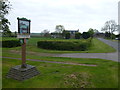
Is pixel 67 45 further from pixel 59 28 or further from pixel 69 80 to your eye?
pixel 59 28

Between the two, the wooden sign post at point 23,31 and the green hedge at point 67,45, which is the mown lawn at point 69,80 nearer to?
the wooden sign post at point 23,31

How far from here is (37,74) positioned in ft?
26.7

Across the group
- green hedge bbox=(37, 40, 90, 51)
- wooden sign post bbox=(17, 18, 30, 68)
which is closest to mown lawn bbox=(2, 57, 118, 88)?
wooden sign post bbox=(17, 18, 30, 68)

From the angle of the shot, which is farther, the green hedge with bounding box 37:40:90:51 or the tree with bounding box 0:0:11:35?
the green hedge with bounding box 37:40:90:51

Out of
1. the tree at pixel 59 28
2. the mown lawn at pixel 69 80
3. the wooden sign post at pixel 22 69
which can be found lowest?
the mown lawn at pixel 69 80

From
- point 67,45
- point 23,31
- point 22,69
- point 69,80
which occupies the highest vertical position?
point 23,31

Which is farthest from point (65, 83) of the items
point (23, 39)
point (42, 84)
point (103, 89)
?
point (23, 39)

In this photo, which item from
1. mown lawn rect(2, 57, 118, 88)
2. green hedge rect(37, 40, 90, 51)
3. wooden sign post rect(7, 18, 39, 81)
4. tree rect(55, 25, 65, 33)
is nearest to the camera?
mown lawn rect(2, 57, 118, 88)

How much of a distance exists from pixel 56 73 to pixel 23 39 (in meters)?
3.24

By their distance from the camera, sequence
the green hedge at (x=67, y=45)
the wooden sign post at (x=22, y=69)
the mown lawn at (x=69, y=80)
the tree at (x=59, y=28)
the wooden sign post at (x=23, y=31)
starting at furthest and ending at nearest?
the tree at (x=59, y=28) → the green hedge at (x=67, y=45) → the wooden sign post at (x=23, y=31) → the wooden sign post at (x=22, y=69) → the mown lawn at (x=69, y=80)

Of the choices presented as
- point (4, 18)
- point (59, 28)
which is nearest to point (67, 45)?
point (4, 18)

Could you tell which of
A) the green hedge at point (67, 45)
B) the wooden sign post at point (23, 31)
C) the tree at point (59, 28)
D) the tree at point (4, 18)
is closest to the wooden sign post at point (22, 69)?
the wooden sign post at point (23, 31)

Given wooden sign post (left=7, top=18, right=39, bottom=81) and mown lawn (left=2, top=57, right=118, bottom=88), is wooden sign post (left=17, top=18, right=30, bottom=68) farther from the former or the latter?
mown lawn (left=2, top=57, right=118, bottom=88)

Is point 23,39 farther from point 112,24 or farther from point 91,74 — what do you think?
point 112,24
